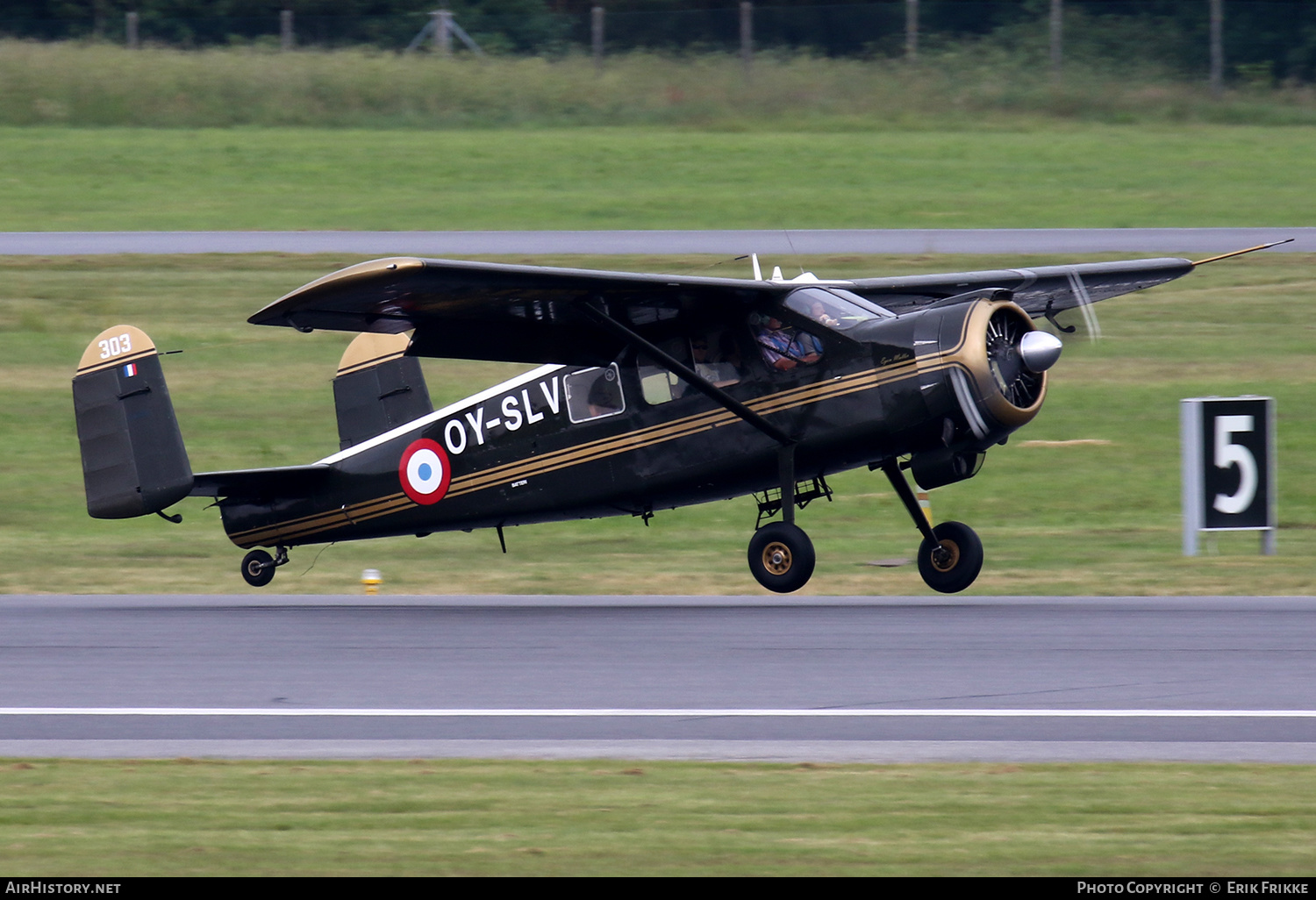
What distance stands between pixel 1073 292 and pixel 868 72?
87.9 feet

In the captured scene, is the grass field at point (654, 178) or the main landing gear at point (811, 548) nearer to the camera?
the main landing gear at point (811, 548)

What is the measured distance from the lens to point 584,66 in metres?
43.2

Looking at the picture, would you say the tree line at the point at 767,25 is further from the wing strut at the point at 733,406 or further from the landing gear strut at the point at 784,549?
the landing gear strut at the point at 784,549

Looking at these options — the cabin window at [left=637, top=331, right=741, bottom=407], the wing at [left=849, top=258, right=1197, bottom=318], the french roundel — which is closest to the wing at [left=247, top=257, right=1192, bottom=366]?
the wing at [left=849, top=258, right=1197, bottom=318]

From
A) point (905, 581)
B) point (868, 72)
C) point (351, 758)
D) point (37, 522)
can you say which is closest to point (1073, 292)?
point (905, 581)

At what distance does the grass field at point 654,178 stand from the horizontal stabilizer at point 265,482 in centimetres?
1569

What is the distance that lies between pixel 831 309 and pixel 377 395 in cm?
466

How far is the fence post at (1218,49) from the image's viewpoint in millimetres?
41375

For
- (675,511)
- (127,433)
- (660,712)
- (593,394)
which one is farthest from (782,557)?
(675,511)

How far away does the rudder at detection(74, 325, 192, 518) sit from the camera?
1549 cm

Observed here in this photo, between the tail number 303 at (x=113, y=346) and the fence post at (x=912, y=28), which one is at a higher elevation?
the fence post at (x=912, y=28)

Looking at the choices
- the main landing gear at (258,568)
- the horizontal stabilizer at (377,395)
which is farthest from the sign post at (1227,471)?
the main landing gear at (258,568)

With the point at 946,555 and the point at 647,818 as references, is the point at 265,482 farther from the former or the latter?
the point at 647,818
